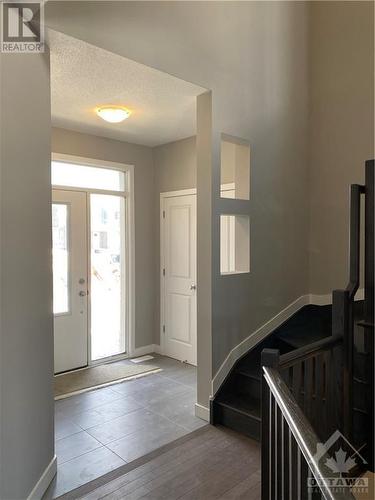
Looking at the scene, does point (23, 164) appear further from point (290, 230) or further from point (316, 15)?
point (316, 15)

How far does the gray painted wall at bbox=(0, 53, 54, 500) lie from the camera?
6.10 ft

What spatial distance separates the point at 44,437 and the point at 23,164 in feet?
5.43

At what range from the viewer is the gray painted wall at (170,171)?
4.60m

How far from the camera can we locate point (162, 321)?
5.03 meters

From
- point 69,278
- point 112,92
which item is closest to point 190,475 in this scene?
point 69,278

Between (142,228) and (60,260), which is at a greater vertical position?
(142,228)

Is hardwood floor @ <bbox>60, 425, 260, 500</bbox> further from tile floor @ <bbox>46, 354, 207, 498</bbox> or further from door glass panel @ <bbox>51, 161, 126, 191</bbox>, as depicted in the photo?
door glass panel @ <bbox>51, 161, 126, 191</bbox>

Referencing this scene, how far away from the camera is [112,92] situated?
309 cm

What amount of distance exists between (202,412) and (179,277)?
1.95 m

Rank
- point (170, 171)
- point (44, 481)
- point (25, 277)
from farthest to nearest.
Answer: point (170, 171) → point (44, 481) → point (25, 277)

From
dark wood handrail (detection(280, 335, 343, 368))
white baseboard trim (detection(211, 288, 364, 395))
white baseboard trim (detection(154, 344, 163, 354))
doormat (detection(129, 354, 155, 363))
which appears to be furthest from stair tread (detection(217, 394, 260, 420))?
white baseboard trim (detection(154, 344, 163, 354))

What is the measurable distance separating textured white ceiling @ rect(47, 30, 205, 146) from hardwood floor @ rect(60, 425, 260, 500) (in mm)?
2824

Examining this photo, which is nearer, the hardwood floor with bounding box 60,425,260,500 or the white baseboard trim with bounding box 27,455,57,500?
the white baseboard trim with bounding box 27,455,57,500

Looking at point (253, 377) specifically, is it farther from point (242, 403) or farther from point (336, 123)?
point (336, 123)
